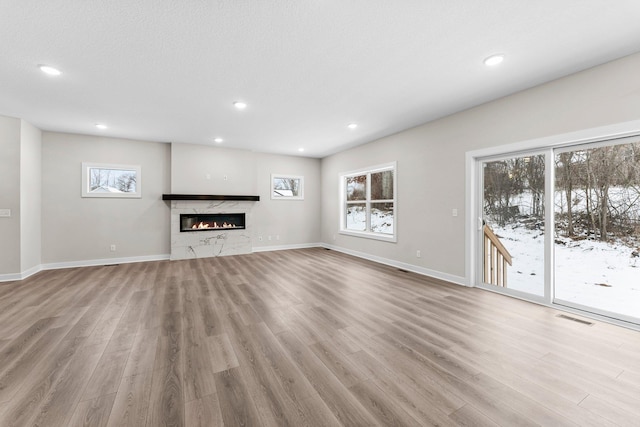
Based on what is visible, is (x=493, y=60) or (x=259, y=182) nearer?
(x=493, y=60)

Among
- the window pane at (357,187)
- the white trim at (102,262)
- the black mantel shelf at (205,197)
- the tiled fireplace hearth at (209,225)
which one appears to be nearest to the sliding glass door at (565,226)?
the window pane at (357,187)

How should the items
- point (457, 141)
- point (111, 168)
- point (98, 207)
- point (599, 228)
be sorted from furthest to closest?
point (111, 168) → point (98, 207) → point (457, 141) → point (599, 228)

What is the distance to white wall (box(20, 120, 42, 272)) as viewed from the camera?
4.44 metres

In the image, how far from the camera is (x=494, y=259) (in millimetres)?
3809

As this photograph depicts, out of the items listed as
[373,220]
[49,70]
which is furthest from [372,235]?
[49,70]

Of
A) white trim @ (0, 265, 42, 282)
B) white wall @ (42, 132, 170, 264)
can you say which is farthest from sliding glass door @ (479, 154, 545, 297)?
white trim @ (0, 265, 42, 282)

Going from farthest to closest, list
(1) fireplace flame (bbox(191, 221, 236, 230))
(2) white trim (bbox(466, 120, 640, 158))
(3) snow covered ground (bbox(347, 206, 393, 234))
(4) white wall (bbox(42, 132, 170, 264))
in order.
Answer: (1) fireplace flame (bbox(191, 221, 236, 230))
(3) snow covered ground (bbox(347, 206, 393, 234))
(4) white wall (bbox(42, 132, 170, 264))
(2) white trim (bbox(466, 120, 640, 158))

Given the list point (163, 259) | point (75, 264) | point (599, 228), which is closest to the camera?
point (599, 228)

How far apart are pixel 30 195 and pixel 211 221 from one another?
10.3 ft

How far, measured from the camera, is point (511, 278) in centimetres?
358

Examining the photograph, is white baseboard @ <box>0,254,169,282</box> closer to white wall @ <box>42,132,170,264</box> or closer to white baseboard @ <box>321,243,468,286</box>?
white wall @ <box>42,132,170,264</box>

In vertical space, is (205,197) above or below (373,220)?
above

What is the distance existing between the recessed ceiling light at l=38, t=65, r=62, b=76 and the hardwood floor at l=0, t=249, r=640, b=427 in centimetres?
263

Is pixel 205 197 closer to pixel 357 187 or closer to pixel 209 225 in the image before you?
pixel 209 225
